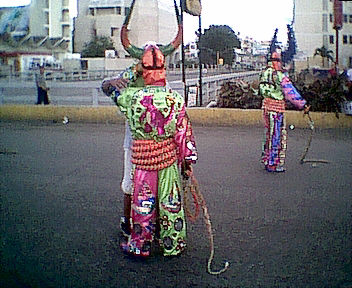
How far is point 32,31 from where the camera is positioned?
19.0m

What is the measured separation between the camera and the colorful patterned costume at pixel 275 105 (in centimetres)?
840

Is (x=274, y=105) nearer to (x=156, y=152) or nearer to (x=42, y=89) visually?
(x=156, y=152)

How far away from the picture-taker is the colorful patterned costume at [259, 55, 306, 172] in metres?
8.40

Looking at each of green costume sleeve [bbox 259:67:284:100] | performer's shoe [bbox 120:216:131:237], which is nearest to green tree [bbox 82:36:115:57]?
green costume sleeve [bbox 259:67:284:100]

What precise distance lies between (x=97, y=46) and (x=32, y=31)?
19.4 metres

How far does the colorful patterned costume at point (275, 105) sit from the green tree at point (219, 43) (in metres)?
12.2

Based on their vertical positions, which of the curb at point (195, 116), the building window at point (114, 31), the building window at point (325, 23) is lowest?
the curb at point (195, 116)

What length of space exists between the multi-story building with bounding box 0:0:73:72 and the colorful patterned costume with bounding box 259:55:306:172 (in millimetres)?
7498

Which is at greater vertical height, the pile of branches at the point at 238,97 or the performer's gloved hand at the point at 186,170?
the pile of branches at the point at 238,97

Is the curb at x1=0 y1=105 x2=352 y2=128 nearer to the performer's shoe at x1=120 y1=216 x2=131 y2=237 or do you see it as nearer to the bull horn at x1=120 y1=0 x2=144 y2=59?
the performer's shoe at x1=120 y1=216 x2=131 y2=237

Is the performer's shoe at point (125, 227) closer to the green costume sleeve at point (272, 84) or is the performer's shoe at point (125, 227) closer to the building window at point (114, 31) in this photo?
the green costume sleeve at point (272, 84)

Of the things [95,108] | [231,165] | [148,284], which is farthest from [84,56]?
[148,284]

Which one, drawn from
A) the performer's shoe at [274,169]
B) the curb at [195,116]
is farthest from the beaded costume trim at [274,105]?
the curb at [195,116]

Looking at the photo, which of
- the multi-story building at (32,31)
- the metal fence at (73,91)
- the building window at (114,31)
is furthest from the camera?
the building window at (114,31)
